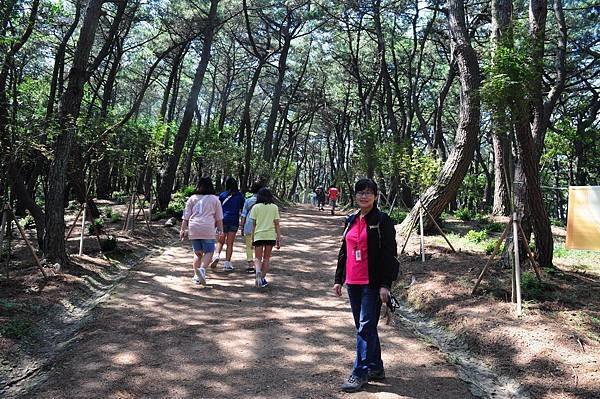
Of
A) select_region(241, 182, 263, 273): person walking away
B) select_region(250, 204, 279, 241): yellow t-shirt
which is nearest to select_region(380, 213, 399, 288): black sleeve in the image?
select_region(250, 204, 279, 241): yellow t-shirt

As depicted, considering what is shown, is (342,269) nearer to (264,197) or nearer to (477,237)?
(264,197)

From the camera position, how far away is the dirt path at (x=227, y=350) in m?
4.06

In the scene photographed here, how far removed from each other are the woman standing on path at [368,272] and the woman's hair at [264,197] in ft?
12.2

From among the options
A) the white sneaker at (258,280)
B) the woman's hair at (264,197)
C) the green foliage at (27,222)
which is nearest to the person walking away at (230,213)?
the woman's hair at (264,197)

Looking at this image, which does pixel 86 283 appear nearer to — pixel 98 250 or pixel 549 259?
pixel 98 250

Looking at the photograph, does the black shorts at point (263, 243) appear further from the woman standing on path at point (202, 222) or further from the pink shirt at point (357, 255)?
the pink shirt at point (357, 255)

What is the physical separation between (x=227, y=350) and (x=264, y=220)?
10.0ft

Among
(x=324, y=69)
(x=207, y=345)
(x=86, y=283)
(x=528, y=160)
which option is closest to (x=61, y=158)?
(x=86, y=283)

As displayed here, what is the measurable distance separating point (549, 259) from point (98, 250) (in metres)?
8.54

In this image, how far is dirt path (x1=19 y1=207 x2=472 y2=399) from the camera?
406 cm

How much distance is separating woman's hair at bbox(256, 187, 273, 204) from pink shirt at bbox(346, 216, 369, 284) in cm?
366

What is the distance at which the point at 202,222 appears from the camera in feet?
25.0

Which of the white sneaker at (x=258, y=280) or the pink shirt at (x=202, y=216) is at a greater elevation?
the pink shirt at (x=202, y=216)

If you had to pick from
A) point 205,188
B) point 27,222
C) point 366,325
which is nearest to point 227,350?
point 366,325
